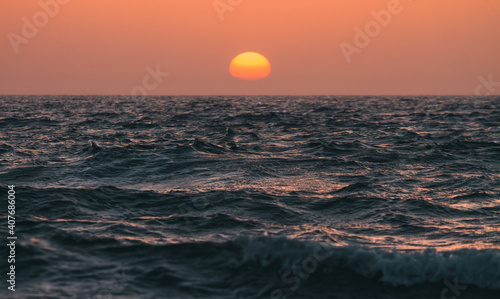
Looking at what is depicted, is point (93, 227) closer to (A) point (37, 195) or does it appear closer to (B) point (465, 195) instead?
(A) point (37, 195)

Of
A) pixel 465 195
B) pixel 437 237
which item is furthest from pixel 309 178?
pixel 437 237

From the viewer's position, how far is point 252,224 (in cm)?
926

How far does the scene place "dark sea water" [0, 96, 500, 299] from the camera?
6.45 metres

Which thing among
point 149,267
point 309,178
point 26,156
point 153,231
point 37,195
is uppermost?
point 26,156

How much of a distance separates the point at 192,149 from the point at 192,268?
→ 13002 mm

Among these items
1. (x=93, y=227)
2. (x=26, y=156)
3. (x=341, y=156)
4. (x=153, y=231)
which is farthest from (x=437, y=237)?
(x=26, y=156)

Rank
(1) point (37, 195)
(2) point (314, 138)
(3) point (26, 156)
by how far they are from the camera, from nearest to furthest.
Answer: (1) point (37, 195), (3) point (26, 156), (2) point (314, 138)

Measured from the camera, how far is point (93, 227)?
868 cm

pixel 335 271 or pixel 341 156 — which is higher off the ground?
pixel 341 156

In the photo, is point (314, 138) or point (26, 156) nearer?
point (26, 156)

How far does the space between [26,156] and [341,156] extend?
11.3 metres

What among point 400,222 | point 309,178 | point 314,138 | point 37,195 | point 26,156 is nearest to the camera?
point 400,222

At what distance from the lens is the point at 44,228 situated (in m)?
8.57

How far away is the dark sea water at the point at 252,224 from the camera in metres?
6.45
